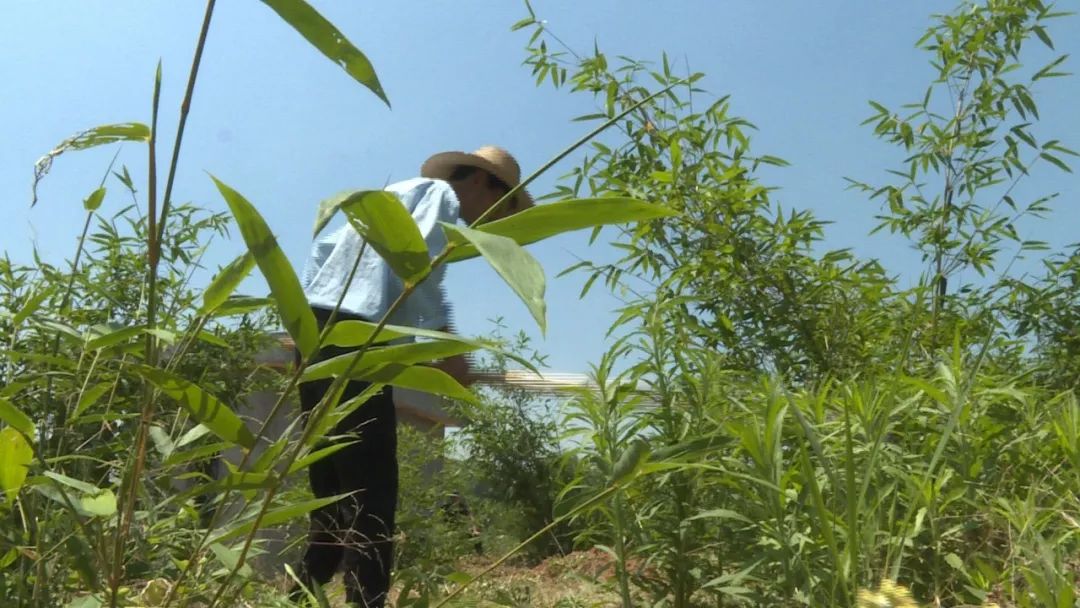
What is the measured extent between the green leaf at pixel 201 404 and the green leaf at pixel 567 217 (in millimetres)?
264

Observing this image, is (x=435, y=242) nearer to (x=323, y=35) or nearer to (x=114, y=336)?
(x=114, y=336)

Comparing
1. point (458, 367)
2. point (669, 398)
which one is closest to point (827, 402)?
point (669, 398)

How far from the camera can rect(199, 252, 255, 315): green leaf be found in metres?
0.93

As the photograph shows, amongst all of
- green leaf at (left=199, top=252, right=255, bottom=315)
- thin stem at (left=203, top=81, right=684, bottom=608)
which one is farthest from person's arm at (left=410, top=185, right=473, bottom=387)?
thin stem at (left=203, top=81, right=684, bottom=608)

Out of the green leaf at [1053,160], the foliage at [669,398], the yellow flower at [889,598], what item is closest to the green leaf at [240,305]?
the foliage at [669,398]

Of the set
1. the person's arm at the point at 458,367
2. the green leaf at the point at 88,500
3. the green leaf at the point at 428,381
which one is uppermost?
the person's arm at the point at 458,367

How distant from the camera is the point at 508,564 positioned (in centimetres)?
514

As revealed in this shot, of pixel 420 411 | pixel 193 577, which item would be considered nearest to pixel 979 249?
pixel 193 577

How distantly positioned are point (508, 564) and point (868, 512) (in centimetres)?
403

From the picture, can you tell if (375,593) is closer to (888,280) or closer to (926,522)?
(926,522)

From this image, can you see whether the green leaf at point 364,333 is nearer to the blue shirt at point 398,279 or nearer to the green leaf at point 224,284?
the green leaf at point 224,284

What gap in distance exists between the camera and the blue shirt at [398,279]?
8.01 feet

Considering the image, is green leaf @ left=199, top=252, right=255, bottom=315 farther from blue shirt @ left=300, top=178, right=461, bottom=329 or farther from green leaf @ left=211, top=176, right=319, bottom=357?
blue shirt @ left=300, top=178, right=461, bottom=329

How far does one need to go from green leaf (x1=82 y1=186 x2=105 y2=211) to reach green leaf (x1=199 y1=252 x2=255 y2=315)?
0.17 metres
